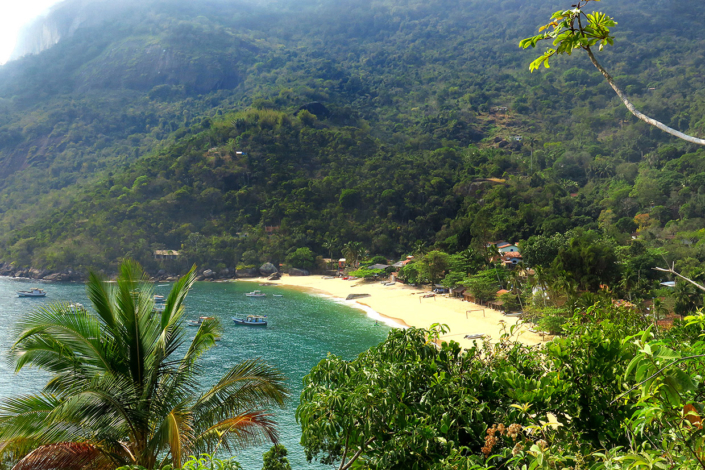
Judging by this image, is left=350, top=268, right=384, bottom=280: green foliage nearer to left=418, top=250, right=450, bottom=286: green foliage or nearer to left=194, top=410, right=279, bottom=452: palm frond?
left=418, top=250, right=450, bottom=286: green foliage

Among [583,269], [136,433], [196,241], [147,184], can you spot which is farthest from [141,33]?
[136,433]

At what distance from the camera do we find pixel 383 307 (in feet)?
126

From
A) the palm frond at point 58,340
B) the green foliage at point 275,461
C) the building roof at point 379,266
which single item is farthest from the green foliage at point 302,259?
the palm frond at point 58,340

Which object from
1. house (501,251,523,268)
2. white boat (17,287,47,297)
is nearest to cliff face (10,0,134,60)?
Result: white boat (17,287,47,297)

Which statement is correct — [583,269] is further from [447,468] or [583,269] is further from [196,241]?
[196,241]

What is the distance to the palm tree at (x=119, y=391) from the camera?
469 centimetres

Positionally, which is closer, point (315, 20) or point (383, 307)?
point (383, 307)

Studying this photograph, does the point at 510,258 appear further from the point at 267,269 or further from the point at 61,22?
the point at 61,22

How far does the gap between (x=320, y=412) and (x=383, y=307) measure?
34672mm

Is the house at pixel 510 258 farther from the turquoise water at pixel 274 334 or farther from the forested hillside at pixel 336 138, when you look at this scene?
the turquoise water at pixel 274 334

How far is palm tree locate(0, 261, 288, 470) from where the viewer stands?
4691 millimetres

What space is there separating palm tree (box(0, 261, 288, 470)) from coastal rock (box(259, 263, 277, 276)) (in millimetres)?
51356

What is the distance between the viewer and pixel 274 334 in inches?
1233

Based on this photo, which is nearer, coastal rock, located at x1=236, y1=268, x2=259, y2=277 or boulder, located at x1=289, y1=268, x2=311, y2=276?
boulder, located at x1=289, y1=268, x2=311, y2=276
